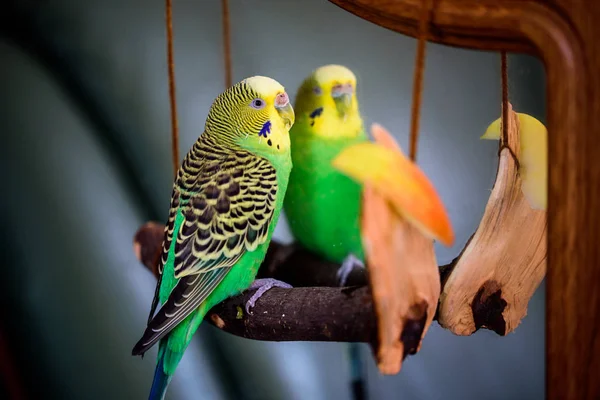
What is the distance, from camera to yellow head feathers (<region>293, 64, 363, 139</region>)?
709 mm

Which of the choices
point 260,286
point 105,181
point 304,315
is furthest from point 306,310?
point 105,181

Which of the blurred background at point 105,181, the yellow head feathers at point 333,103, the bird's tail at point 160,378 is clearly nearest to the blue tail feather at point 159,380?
the bird's tail at point 160,378

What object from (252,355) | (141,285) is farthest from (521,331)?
(141,285)

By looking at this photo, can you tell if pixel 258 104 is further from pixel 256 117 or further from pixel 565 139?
pixel 565 139

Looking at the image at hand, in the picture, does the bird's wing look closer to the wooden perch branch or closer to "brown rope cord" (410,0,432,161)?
the wooden perch branch

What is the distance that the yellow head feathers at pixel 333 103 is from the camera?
0.71 meters

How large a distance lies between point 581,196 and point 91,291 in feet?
4.06

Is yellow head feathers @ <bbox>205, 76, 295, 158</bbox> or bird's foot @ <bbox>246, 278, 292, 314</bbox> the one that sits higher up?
yellow head feathers @ <bbox>205, 76, 295, 158</bbox>

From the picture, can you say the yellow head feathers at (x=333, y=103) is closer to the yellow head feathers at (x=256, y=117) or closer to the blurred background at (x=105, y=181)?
the yellow head feathers at (x=256, y=117)

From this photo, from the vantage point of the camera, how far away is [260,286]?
788 mm

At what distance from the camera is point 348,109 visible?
2.35 feet

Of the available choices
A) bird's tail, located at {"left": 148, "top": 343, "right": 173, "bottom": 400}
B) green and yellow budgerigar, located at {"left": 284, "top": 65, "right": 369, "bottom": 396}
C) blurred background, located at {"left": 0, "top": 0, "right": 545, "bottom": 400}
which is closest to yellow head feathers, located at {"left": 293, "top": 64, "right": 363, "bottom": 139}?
green and yellow budgerigar, located at {"left": 284, "top": 65, "right": 369, "bottom": 396}

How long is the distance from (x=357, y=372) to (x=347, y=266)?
0.34 m

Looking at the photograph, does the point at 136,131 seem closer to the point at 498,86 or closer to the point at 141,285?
the point at 141,285
